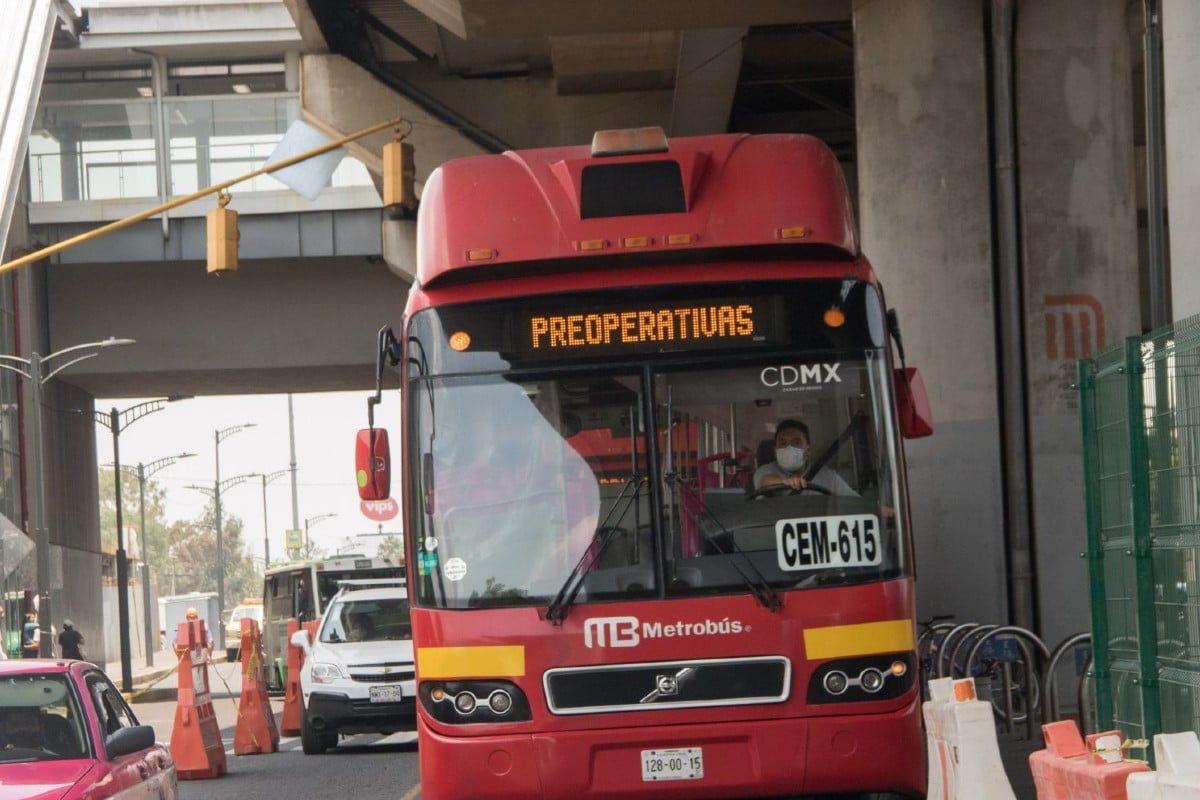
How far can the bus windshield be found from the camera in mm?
9047

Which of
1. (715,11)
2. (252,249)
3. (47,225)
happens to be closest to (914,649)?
(715,11)

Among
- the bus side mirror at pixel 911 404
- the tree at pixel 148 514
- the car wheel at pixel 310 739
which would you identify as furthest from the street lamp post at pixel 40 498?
the tree at pixel 148 514

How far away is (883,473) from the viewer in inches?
360

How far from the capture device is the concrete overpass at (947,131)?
17.4 metres

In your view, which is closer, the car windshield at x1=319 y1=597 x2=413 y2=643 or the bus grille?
the bus grille

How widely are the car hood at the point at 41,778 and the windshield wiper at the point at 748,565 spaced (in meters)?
3.10

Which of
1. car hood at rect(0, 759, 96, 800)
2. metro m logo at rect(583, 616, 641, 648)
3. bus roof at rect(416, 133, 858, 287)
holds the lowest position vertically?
car hood at rect(0, 759, 96, 800)

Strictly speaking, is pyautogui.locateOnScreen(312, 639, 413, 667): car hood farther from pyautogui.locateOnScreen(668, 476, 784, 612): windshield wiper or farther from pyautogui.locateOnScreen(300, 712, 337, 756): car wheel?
pyautogui.locateOnScreen(668, 476, 784, 612): windshield wiper

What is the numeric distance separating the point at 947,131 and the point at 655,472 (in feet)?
30.7

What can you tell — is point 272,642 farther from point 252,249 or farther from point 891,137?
point 891,137

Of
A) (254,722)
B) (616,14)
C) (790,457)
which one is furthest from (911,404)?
(254,722)

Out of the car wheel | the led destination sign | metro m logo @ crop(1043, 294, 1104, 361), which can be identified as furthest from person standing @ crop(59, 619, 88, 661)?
the led destination sign

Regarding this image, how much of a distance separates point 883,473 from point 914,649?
34.0 inches

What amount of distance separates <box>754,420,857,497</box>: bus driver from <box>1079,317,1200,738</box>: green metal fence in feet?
4.18
